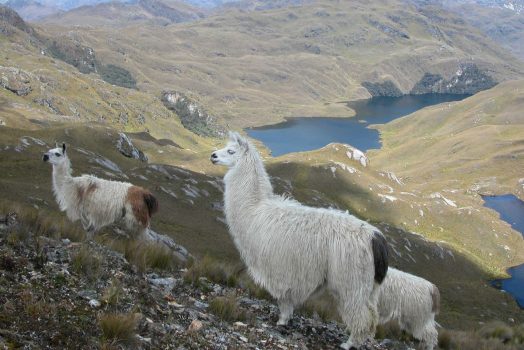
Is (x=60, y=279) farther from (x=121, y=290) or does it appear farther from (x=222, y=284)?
(x=222, y=284)

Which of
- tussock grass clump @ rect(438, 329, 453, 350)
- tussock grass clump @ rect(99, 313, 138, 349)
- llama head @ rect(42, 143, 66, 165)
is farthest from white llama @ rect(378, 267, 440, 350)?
llama head @ rect(42, 143, 66, 165)

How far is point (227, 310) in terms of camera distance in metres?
8.95

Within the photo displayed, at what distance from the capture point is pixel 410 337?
46.1 ft

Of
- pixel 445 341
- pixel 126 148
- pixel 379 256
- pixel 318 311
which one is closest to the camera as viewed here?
pixel 379 256

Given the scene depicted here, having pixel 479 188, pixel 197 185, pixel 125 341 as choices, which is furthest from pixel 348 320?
pixel 479 188

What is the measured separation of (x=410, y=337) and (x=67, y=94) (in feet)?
681

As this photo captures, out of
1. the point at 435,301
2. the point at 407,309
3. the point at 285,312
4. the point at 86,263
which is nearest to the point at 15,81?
the point at 407,309

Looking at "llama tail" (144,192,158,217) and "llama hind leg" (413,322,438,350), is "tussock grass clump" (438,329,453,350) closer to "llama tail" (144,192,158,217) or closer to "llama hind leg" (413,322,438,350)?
"llama hind leg" (413,322,438,350)

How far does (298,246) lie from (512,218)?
139 metres

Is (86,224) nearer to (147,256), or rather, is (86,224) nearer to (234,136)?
(147,256)

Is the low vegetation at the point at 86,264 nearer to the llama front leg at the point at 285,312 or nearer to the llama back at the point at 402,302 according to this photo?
the llama front leg at the point at 285,312

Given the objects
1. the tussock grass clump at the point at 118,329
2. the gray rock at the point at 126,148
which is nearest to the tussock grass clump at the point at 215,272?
the tussock grass clump at the point at 118,329

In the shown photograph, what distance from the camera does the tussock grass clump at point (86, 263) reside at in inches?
316

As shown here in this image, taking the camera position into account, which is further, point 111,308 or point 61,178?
point 61,178
